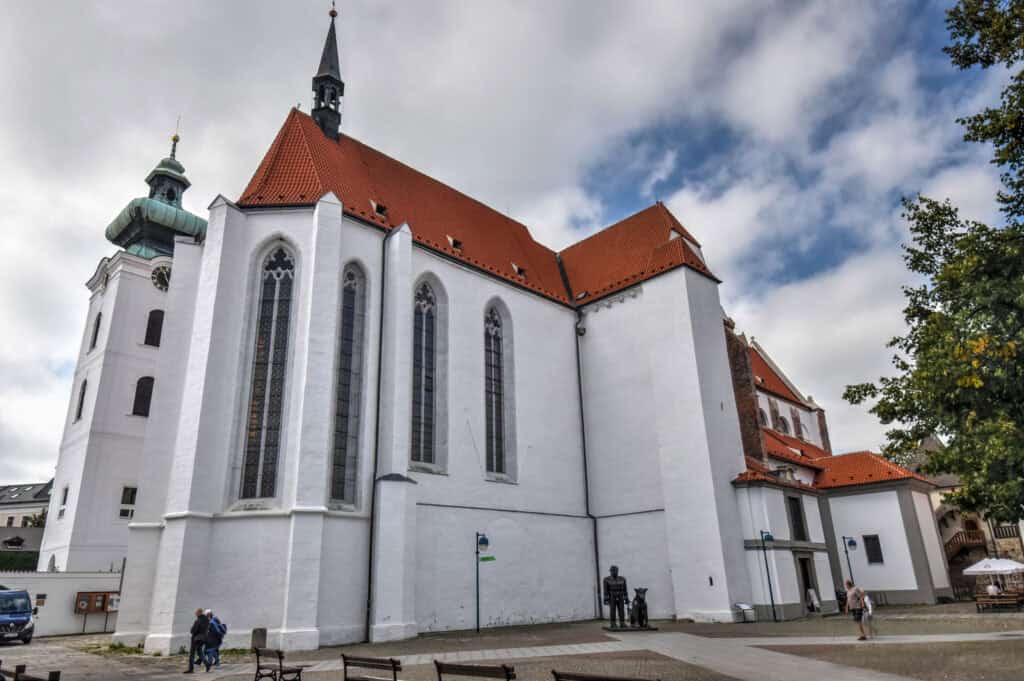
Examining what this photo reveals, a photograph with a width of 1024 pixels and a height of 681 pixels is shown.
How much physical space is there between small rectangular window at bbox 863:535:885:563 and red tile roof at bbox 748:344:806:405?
849cm

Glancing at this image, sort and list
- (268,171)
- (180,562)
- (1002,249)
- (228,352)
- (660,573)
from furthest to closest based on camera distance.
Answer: (660,573)
(268,171)
(228,352)
(180,562)
(1002,249)

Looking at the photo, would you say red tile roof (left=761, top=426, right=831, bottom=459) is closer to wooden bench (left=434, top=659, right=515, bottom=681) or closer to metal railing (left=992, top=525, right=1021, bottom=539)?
metal railing (left=992, top=525, right=1021, bottom=539)

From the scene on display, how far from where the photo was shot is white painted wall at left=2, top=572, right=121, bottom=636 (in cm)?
1994

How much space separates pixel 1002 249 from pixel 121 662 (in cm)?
1721

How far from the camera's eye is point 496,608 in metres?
17.9

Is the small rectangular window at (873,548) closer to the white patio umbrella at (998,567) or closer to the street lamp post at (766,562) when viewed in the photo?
the white patio umbrella at (998,567)

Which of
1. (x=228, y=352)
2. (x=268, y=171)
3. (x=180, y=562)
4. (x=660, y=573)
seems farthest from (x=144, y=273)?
(x=660, y=573)

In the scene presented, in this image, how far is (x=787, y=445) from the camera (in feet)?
94.8

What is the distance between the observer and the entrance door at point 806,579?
19812 mm

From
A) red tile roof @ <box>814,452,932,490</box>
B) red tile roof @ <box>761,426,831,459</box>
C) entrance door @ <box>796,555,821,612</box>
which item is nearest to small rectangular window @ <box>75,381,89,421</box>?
entrance door @ <box>796,555,821,612</box>

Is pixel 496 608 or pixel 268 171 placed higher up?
pixel 268 171

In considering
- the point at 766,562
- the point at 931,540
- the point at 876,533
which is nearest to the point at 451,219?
the point at 766,562

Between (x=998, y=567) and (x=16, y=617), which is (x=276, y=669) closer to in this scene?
(x=16, y=617)

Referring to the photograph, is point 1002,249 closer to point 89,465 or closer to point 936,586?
point 936,586
